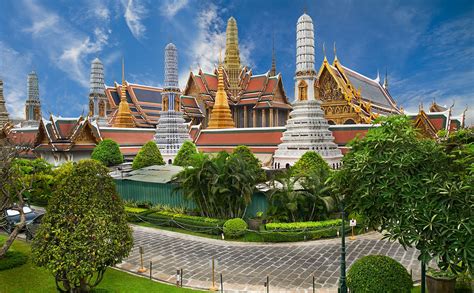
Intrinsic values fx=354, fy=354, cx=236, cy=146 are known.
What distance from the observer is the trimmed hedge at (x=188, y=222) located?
626 inches

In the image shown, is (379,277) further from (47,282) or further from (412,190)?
(47,282)

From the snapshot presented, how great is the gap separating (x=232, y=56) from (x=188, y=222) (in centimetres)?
4554

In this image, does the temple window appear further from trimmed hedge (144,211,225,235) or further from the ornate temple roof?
the ornate temple roof

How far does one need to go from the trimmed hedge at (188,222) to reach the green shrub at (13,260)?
6.55 metres

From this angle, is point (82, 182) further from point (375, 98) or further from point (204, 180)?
point (375, 98)

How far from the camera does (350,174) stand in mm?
8812

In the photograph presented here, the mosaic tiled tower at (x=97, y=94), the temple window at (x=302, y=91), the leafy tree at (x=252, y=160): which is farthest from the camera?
the mosaic tiled tower at (x=97, y=94)

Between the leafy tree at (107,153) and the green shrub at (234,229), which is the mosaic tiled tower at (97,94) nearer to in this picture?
the leafy tree at (107,153)

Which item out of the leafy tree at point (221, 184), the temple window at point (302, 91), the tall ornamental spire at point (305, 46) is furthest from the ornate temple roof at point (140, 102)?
the leafy tree at point (221, 184)

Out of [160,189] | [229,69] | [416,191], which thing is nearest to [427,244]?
[416,191]

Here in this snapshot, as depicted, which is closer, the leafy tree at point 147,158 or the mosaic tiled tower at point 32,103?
the leafy tree at point 147,158

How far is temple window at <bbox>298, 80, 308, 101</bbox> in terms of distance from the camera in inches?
1218

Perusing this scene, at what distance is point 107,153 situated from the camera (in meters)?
31.3

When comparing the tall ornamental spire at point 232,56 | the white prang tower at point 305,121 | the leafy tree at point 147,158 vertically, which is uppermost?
the tall ornamental spire at point 232,56
